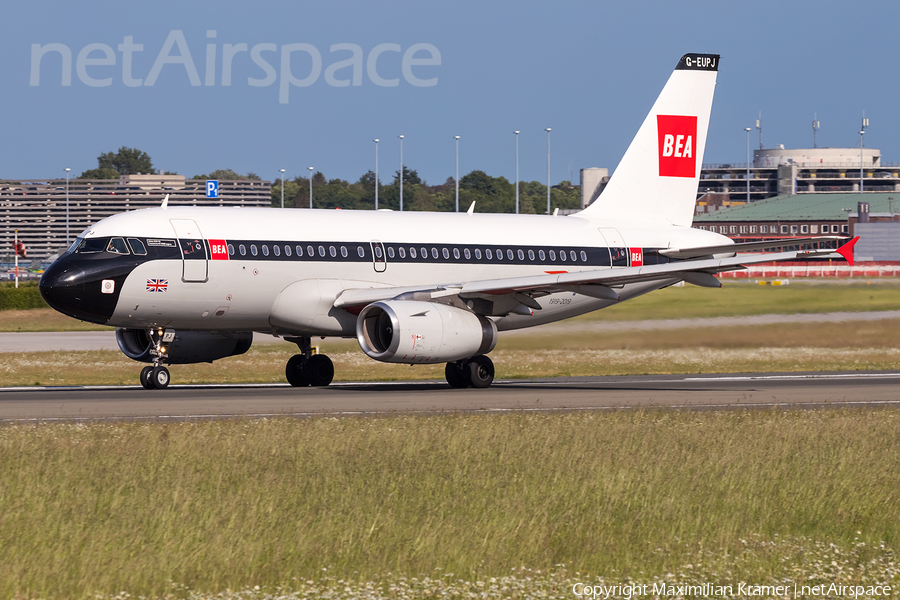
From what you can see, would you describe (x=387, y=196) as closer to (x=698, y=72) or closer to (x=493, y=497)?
(x=698, y=72)

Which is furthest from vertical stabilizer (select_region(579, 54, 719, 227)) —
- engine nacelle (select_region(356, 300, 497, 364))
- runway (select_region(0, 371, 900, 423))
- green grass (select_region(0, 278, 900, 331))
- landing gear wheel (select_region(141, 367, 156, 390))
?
landing gear wheel (select_region(141, 367, 156, 390))

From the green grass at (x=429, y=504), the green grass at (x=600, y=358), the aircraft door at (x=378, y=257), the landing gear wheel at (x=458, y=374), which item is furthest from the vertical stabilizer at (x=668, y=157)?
the green grass at (x=429, y=504)

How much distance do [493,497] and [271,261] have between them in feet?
51.8

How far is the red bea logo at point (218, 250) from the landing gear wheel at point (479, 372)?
656cm

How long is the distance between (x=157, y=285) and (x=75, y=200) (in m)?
168

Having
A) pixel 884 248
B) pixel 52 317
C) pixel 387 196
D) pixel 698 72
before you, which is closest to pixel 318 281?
pixel 698 72

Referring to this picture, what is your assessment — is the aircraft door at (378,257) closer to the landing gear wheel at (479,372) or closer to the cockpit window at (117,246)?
the landing gear wheel at (479,372)

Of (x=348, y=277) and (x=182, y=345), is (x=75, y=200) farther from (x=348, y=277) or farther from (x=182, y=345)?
(x=348, y=277)

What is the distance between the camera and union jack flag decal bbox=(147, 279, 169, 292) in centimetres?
2602

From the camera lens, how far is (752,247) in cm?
3034

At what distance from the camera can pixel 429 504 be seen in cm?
1222

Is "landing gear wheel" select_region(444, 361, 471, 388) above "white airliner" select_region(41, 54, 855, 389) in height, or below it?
below

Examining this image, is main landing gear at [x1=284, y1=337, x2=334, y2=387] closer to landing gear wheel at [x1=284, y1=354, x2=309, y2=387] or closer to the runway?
landing gear wheel at [x1=284, y1=354, x2=309, y2=387]

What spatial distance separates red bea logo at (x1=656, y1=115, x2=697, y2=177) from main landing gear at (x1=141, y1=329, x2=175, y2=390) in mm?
15509
